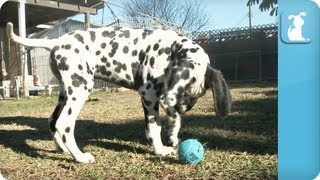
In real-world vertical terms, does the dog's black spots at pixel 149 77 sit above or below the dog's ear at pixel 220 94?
above

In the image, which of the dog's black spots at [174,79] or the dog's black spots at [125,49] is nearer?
the dog's black spots at [174,79]

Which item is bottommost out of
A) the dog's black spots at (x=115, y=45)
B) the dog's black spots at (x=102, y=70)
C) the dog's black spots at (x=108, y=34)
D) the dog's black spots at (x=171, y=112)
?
the dog's black spots at (x=171, y=112)

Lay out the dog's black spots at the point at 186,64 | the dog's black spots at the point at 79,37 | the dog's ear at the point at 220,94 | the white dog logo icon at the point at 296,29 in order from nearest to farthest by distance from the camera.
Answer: the white dog logo icon at the point at 296,29 → the dog's ear at the point at 220,94 → the dog's black spots at the point at 186,64 → the dog's black spots at the point at 79,37

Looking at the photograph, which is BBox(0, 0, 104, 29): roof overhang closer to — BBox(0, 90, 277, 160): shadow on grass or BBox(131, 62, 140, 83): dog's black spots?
BBox(0, 90, 277, 160): shadow on grass

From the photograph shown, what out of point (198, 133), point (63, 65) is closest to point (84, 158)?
point (63, 65)

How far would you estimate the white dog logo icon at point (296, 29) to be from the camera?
217 centimetres

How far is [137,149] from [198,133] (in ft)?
3.32

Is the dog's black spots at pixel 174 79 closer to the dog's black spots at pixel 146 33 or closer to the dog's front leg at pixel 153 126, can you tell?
the dog's front leg at pixel 153 126

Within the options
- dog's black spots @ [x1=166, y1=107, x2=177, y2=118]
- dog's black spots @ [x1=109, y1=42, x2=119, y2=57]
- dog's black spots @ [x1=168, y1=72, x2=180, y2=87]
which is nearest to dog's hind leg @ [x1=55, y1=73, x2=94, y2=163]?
dog's black spots @ [x1=109, y1=42, x2=119, y2=57]

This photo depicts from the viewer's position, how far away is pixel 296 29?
2.20m

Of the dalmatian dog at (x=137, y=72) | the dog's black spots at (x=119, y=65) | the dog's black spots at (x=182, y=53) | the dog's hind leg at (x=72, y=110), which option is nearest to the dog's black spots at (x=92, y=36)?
the dalmatian dog at (x=137, y=72)

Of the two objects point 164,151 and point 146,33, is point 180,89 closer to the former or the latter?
point 164,151

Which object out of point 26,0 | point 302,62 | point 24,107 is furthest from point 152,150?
point 26,0

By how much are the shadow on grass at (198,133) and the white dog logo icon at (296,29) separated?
2473mm
